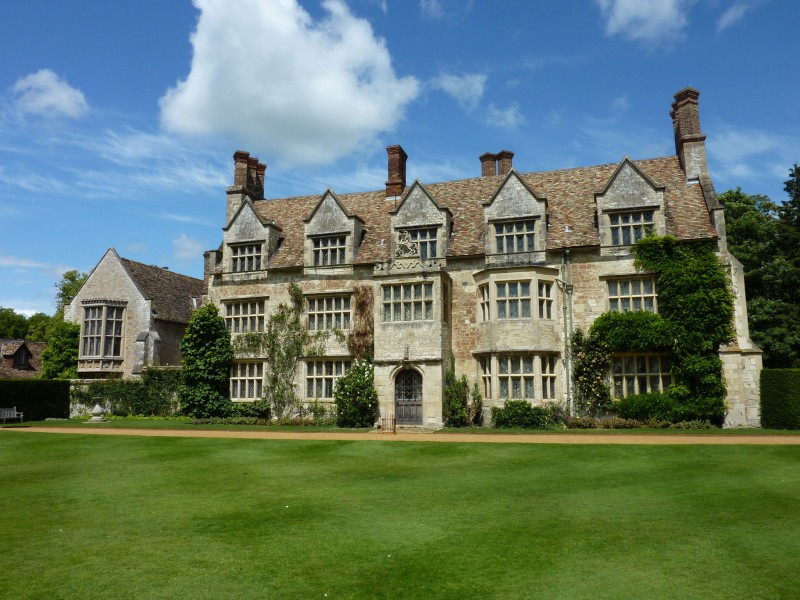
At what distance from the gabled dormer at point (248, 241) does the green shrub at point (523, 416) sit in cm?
1472

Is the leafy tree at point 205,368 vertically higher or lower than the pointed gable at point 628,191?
lower

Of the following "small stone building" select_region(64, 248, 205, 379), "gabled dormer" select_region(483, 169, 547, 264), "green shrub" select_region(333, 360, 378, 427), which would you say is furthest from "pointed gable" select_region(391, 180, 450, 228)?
"small stone building" select_region(64, 248, 205, 379)

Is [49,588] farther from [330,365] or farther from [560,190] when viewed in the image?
[560,190]

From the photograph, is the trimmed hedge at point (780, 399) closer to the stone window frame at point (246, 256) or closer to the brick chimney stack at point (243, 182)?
the stone window frame at point (246, 256)

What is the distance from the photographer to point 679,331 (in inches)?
955

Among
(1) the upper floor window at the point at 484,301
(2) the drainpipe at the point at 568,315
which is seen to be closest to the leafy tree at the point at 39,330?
(1) the upper floor window at the point at 484,301

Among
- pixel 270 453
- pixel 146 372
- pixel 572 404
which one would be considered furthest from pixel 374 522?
pixel 146 372

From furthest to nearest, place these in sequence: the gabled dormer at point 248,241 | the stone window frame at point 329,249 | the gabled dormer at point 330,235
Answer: the gabled dormer at point 248,241
the stone window frame at point 329,249
the gabled dormer at point 330,235

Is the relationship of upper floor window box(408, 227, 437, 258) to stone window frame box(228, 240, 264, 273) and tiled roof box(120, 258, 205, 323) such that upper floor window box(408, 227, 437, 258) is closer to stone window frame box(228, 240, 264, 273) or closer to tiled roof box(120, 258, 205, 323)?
stone window frame box(228, 240, 264, 273)

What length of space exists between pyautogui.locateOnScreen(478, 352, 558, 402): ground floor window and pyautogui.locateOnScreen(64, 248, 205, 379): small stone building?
19.8 m

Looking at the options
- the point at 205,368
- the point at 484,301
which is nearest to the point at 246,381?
the point at 205,368

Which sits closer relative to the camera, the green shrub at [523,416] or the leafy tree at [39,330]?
the green shrub at [523,416]

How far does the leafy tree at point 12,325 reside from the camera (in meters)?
70.1

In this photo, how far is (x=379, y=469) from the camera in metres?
14.3
